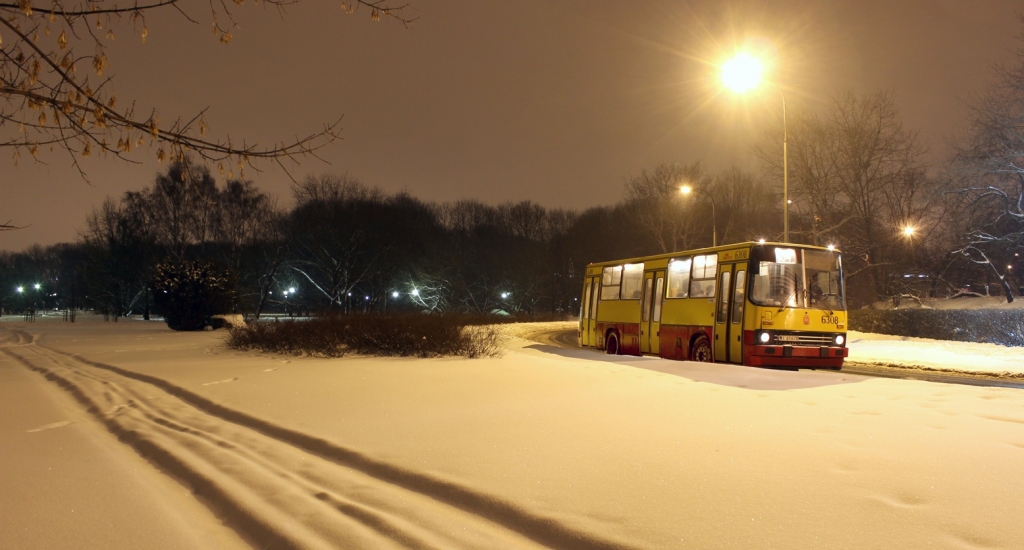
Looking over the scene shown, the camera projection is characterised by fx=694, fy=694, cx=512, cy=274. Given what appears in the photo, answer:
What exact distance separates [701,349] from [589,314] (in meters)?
7.53

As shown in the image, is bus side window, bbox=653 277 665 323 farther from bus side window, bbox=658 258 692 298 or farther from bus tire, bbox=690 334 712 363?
bus tire, bbox=690 334 712 363

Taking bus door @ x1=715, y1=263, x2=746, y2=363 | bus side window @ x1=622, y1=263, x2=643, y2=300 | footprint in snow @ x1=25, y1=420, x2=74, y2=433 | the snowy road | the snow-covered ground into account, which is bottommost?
the snowy road

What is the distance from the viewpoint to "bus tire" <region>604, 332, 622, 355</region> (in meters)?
22.5

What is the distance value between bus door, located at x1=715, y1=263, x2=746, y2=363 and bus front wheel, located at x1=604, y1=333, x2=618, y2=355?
5.74 m

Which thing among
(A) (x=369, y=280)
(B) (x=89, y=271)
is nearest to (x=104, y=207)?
(B) (x=89, y=271)

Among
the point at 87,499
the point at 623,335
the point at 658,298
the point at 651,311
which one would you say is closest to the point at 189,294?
the point at 623,335

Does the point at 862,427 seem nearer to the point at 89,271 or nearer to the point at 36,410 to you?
the point at 36,410

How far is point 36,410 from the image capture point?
9.51m

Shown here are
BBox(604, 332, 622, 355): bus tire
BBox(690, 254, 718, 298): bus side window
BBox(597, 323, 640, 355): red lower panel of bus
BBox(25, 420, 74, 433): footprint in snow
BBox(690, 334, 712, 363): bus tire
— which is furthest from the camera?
BBox(604, 332, 622, 355): bus tire

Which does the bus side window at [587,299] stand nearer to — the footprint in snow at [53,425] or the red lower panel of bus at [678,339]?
the red lower panel of bus at [678,339]

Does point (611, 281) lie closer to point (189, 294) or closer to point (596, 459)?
point (596, 459)

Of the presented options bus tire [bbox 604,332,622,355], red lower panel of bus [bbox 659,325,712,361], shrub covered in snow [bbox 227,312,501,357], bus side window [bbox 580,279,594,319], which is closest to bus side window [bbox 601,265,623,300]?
bus side window [bbox 580,279,594,319]

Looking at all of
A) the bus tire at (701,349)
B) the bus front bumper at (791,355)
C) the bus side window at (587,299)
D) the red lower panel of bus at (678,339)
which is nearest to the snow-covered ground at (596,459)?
the bus front bumper at (791,355)

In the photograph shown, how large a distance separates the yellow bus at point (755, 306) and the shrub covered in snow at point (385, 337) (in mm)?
5162
